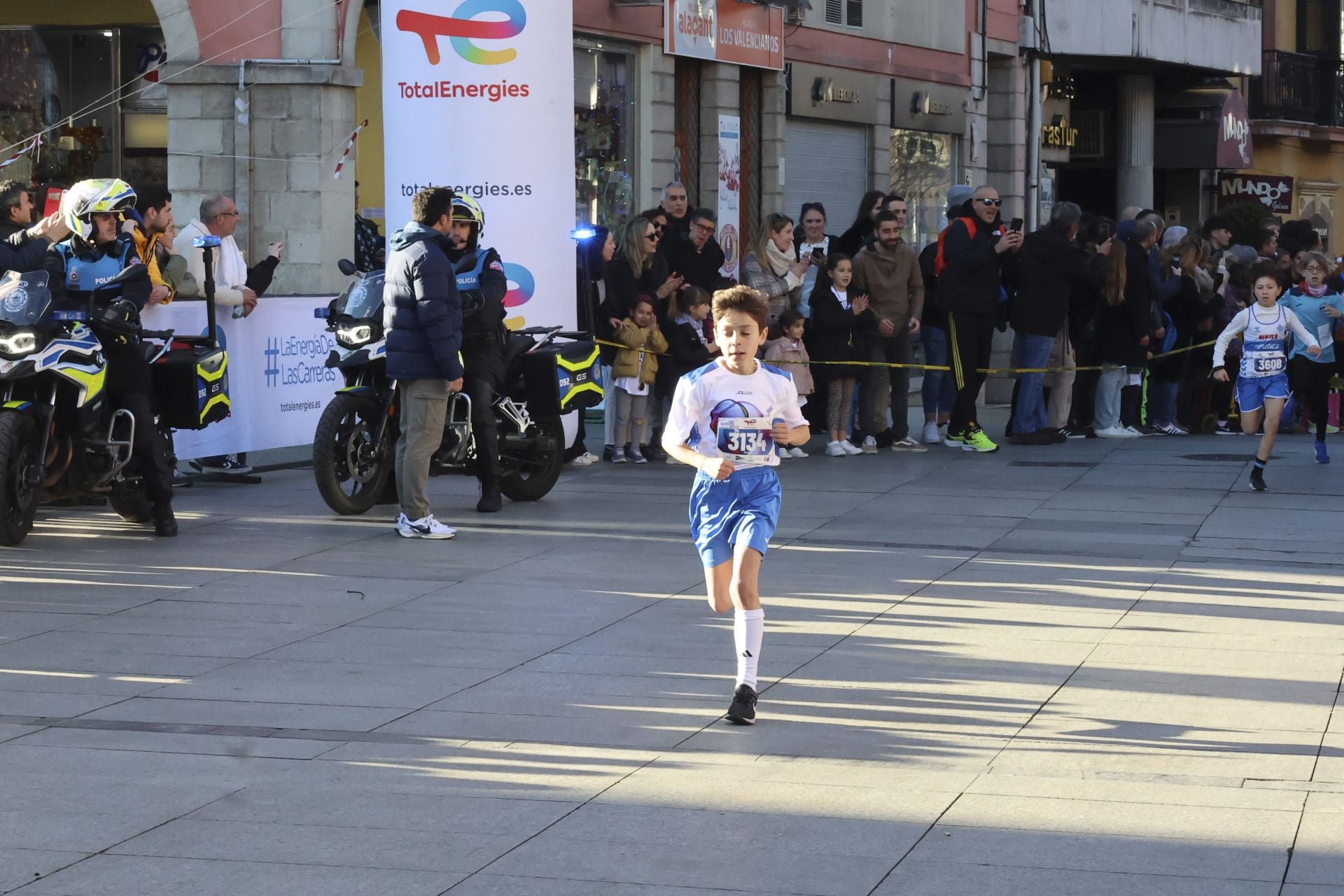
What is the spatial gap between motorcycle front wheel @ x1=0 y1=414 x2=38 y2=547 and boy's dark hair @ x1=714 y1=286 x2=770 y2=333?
15.4 ft

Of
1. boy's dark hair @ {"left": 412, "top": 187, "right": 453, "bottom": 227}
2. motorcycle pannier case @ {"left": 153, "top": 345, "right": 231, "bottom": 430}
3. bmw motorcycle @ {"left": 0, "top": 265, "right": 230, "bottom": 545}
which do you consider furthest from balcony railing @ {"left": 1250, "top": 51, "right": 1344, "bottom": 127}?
bmw motorcycle @ {"left": 0, "top": 265, "right": 230, "bottom": 545}

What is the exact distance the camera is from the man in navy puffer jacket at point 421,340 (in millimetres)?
11352

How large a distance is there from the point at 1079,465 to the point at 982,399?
814 centimetres

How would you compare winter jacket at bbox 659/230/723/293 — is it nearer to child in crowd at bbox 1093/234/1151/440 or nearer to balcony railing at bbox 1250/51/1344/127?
child in crowd at bbox 1093/234/1151/440

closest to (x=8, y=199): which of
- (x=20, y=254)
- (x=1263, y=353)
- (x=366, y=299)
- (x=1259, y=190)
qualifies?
(x=20, y=254)

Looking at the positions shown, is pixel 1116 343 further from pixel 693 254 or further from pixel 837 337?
pixel 693 254

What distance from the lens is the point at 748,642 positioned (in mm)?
7359

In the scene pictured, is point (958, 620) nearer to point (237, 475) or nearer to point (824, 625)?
point (824, 625)

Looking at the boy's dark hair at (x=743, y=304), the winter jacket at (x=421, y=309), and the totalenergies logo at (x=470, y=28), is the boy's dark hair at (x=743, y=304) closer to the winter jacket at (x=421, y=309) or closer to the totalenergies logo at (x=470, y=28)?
the winter jacket at (x=421, y=309)

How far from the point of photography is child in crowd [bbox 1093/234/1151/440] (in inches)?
726

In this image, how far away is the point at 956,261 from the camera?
683 inches

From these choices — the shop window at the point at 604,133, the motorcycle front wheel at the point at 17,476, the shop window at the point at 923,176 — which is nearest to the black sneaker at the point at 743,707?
the motorcycle front wheel at the point at 17,476

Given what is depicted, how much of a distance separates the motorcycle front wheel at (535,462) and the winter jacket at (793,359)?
3287mm

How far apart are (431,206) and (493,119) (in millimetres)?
2611
